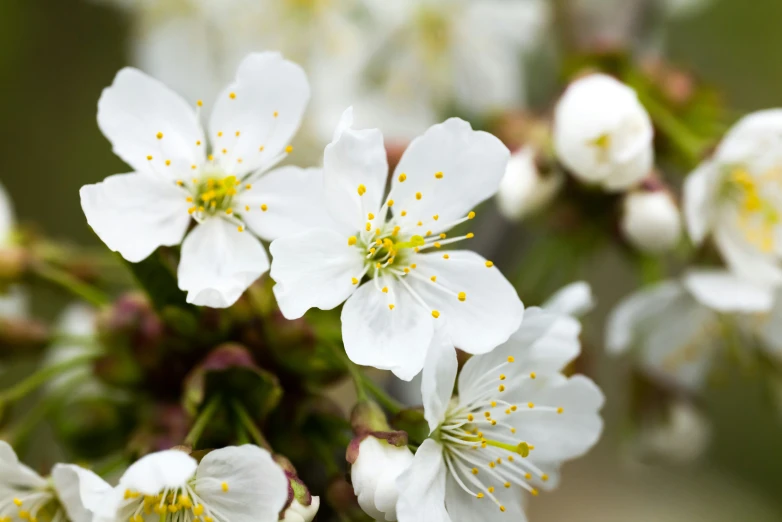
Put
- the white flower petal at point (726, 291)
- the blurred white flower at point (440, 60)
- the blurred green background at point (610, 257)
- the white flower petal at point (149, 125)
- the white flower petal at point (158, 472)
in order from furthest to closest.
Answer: the blurred green background at point (610, 257), the blurred white flower at point (440, 60), the white flower petal at point (726, 291), the white flower petal at point (149, 125), the white flower petal at point (158, 472)

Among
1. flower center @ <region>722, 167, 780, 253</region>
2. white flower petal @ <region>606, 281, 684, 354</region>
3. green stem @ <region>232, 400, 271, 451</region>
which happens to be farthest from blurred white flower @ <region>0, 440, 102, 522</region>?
flower center @ <region>722, 167, 780, 253</region>

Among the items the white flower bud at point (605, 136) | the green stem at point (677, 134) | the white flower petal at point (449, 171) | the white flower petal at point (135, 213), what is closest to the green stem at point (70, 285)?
the white flower petal at point (135, 213)

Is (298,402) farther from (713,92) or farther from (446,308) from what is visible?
(713,92)

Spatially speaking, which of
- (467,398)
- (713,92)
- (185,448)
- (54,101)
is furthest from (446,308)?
(54,101)

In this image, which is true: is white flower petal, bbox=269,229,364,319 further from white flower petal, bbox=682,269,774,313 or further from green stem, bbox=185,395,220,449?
white flower petal, bbox=682,269,774,313

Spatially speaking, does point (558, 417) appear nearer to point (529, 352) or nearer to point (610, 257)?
point (529, 352)

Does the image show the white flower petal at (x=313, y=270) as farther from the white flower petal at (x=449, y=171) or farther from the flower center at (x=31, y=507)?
the flower center at (x=31, y=507)
